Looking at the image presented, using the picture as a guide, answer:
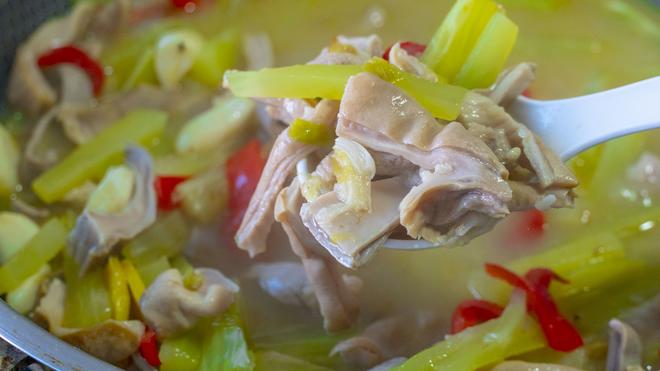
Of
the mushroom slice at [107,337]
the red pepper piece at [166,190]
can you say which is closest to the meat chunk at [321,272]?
the mushroom slice at [107,337]

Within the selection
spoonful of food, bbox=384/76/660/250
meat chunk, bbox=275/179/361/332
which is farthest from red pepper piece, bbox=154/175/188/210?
spoonful of food, bbox=384/76/660/250

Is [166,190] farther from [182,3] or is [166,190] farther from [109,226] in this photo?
[182,3]

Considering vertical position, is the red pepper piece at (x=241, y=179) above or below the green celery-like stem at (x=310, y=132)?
below

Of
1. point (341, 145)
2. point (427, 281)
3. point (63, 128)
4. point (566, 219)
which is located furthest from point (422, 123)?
point (63, 128)

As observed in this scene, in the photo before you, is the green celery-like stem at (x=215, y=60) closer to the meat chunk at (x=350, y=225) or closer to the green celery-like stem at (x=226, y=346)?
the green celery-like stem at (x=226, y=346)

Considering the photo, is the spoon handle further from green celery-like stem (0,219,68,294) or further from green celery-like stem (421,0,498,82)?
green celery-like stem (0,219,68,294)

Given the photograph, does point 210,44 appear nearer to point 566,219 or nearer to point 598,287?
point 566,219

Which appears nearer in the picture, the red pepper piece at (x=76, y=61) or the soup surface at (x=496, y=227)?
the soup surface at (x=496, y=227)
